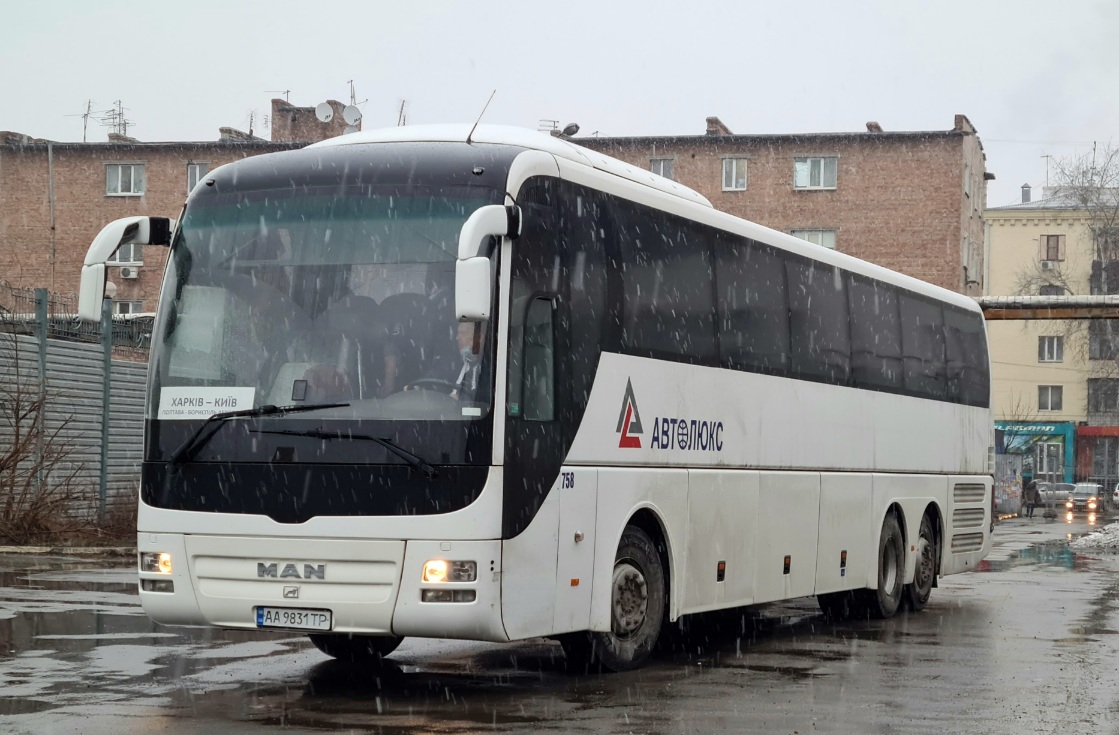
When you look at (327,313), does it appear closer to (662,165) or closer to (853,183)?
(853,183)

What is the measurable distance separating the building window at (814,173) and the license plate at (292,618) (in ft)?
167

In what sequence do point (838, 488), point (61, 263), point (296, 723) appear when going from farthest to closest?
point (61, 263)
point (838, 488)
point (296, 723)

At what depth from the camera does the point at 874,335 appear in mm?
16719

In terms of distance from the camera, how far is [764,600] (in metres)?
13.7

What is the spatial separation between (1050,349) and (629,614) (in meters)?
79.2

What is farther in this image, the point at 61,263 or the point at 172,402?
the point at 61,263

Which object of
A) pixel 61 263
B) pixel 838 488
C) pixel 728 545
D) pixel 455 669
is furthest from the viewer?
pixel 61 263

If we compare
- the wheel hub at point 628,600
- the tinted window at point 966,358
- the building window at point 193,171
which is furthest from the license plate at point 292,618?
the building window at point 193,171

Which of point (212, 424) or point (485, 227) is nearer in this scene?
point (485, 227)

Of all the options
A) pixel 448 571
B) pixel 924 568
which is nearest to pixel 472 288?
pixel 448 571

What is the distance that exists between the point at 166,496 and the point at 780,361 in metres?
5.98

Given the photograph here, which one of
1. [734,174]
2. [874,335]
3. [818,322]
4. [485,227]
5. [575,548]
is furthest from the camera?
[734,174]

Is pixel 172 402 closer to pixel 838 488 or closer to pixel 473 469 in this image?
pixel 473 469

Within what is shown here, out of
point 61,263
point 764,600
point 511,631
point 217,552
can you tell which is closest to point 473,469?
point 511,631
